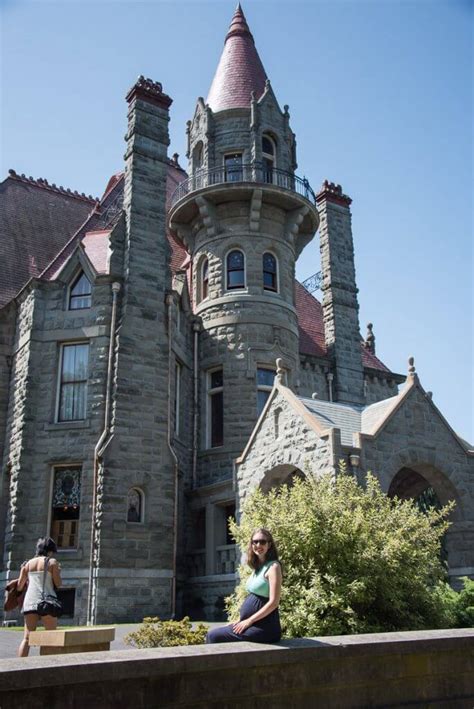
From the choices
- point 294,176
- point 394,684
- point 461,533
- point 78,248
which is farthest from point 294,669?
point 294,176

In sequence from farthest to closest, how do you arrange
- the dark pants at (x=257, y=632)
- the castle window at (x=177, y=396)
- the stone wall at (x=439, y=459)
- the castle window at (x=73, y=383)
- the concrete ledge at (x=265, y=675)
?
the castle window at (x=177, y=396)
the castle window at (x=73, y=383)
the stone wall at (x=439, y=459)
the dark pants at (x=257, y=632)
the concrete ledge at (x=265, y=675)

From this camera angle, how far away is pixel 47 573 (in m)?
8.92

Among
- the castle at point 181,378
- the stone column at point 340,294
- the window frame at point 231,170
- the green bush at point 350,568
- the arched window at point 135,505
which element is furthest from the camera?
the stone column at point 340,294

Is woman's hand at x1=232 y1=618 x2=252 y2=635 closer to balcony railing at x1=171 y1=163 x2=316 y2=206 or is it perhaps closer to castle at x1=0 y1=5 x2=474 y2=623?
castle at x1=0 y1=5 x2=474 y2=623

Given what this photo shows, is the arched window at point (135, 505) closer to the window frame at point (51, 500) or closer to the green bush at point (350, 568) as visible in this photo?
the window frame at point (51, 500)

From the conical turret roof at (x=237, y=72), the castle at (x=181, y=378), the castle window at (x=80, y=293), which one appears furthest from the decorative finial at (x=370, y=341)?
the castle window at (x=80, y=293)

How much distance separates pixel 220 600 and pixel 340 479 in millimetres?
8943

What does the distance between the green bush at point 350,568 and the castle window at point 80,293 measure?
1167cm

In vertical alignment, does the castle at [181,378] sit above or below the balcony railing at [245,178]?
below

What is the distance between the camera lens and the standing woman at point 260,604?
249 inches

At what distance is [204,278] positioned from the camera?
2478 centimetres

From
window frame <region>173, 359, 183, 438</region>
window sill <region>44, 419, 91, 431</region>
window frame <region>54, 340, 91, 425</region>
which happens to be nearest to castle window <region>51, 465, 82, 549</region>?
window sill <region>44, 419, 91, 431</region>

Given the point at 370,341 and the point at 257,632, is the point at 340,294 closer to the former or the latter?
the point at 370,341

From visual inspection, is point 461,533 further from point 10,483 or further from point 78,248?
point 78,248
